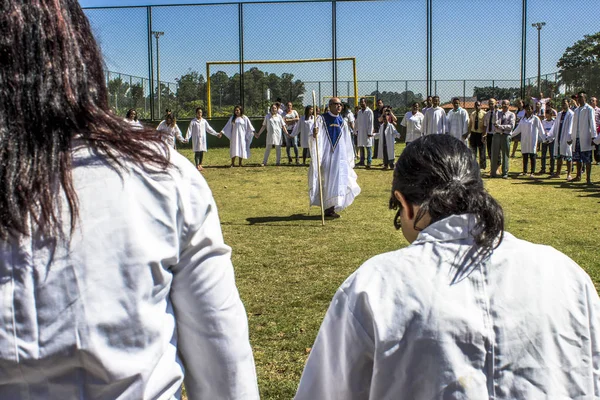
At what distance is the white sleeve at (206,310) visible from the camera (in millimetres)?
1552

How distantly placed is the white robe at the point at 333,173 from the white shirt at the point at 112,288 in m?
10.0

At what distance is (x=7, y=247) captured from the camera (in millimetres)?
1370

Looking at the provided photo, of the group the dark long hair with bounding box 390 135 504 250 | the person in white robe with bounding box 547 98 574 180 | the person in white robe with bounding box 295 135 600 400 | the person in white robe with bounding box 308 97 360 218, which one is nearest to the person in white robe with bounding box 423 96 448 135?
the person in white robe with bounding box 547 98 574 180

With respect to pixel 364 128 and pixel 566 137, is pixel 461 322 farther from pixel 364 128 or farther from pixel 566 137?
pixel 364 128

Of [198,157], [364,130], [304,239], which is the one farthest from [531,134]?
[304,239]

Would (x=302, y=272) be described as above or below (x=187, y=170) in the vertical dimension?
below

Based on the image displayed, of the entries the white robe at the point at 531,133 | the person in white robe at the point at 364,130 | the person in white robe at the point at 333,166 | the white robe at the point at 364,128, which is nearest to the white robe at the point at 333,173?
the person in white robe at the point at 333,166

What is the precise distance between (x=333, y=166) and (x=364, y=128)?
1102cm

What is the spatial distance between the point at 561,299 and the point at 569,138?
1641 cm

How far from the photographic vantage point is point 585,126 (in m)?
16.0

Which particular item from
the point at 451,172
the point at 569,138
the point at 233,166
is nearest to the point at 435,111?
the point at 569,138

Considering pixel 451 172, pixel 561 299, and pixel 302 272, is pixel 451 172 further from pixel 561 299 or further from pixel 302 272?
pixel 302 272

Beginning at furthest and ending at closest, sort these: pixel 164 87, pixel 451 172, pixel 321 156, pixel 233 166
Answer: pixel 164 87 → pixel 233 166 → pixel 321 156 → pixel 451 172

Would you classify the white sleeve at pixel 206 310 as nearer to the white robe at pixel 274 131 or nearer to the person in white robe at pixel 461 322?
the person in white robe at pixel 461 322
